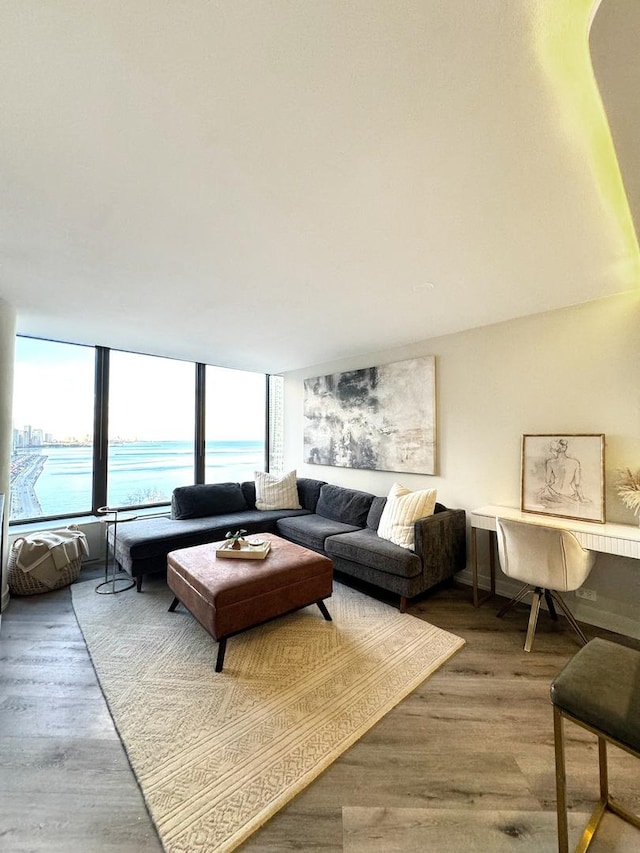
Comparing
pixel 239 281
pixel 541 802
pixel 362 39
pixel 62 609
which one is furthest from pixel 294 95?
pixel 62 609

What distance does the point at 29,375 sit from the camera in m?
3.71

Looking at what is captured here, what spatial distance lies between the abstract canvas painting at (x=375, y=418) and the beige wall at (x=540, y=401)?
131mm

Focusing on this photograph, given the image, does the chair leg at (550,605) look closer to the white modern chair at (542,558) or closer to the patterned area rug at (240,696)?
the white modern chair at (542,558)

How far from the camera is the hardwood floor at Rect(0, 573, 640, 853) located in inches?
47.4

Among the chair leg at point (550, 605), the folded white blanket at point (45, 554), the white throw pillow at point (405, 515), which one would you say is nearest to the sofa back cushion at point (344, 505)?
the white throw pillow at point (405, 515)

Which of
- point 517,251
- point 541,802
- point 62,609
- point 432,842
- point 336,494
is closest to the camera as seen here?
point 432,842

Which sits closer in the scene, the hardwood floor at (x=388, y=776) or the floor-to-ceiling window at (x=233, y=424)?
the hardwood floor at (x=388, y=776)

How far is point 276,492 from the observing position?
180 inches

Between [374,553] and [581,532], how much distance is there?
1.47 m

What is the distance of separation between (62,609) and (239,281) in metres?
2.92

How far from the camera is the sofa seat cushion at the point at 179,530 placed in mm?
3186

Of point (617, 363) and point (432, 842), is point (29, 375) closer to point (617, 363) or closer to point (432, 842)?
point (432, 842)

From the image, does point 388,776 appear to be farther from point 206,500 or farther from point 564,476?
point 206,500

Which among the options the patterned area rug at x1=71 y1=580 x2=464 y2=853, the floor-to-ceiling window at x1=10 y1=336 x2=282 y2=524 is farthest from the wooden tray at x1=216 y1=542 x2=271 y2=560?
the floor-to-ceiling window at x1=10 y1=336 x2=282 y2=524
